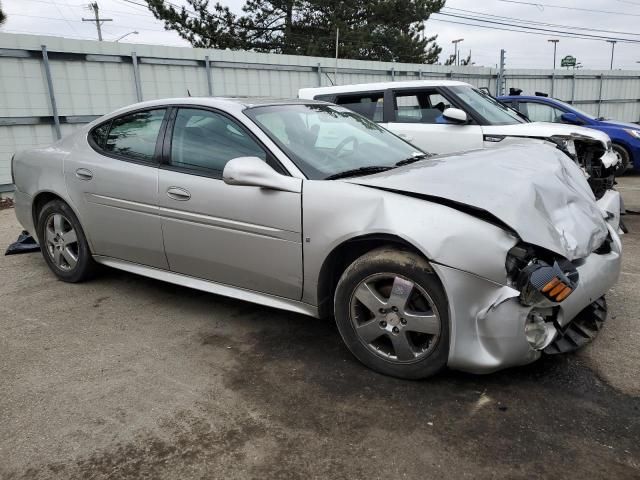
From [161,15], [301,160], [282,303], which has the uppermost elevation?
[161,15]

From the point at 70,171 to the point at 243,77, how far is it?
7850 millimetres

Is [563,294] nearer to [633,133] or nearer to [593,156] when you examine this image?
[593,156]

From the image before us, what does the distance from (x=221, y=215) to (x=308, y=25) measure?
2471cm

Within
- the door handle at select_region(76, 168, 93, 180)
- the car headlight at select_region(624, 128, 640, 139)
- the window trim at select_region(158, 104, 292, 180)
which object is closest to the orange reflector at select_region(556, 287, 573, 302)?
the window trim at select_region(158, 104, 292, 180)

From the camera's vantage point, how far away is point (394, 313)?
2.78 meters

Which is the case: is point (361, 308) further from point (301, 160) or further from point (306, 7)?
point (306, 7)

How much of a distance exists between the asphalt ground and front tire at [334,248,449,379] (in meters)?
0.13

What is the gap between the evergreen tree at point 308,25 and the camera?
982 inches

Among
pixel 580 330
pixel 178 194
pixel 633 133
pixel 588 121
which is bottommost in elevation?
pixel 580 330

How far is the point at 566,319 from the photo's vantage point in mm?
2713

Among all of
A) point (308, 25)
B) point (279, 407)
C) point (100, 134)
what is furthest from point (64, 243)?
point (308, 25)

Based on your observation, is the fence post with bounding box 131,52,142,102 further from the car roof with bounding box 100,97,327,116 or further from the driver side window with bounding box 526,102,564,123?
the driver side window with bounding box 526,102,564,123

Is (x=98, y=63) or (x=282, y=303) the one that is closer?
(x=282, y=303)

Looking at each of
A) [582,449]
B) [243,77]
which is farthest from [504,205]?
[243,77]
